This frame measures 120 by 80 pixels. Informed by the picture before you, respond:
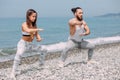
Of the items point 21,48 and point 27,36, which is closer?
point 21,48

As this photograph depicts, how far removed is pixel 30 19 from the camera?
42.3 feet

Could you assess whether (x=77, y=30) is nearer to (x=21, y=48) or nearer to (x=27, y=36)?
(x=27, y=36)

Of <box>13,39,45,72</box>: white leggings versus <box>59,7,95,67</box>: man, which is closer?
<box>13,39,45,72</box>: white leggings

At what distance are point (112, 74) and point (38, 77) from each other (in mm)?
1902

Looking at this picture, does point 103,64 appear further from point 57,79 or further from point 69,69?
point 57,79

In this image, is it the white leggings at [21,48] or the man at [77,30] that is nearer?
the white leggings at [21,48]

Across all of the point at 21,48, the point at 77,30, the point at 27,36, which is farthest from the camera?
the point at 77,30

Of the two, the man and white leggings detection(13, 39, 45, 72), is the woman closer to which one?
white leggings detection(13, 39, 45, 72)

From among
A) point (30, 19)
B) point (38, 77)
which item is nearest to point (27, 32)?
point (30, 19)

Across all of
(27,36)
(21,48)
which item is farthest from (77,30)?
(21,48)

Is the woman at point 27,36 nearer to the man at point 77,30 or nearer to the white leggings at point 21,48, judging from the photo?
the white leggings at point 21,48

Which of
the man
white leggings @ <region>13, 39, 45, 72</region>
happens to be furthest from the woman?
the man

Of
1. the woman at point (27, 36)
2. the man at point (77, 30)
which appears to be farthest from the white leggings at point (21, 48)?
the man at point (77, 30)

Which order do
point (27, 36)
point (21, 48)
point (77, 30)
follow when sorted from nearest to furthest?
point (21, 48) → point (27, 36) → point (77, 30)
